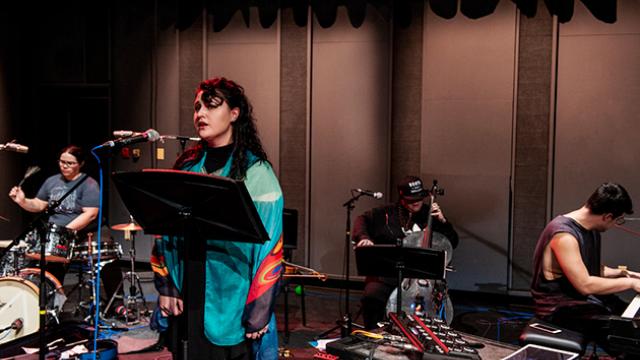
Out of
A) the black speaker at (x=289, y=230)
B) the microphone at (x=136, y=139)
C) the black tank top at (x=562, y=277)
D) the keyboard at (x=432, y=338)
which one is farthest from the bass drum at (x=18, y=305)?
the black tank top at (x=562, y=277)

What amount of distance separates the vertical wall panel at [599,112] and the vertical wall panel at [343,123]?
1805 millimetres

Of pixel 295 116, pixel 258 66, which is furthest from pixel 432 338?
pixel 258 66

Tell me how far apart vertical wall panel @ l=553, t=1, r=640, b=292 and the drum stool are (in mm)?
2888

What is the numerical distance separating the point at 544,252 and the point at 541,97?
2.87 m

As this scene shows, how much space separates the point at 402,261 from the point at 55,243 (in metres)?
2.79

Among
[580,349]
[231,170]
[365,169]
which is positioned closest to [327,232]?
[365,169]

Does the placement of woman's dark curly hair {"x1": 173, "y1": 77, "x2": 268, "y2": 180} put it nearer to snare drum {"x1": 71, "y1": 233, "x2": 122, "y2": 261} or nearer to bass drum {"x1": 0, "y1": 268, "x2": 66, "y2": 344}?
bass drum {"x1": 0, "y1": 268, "x2": 66, "y2": 344}

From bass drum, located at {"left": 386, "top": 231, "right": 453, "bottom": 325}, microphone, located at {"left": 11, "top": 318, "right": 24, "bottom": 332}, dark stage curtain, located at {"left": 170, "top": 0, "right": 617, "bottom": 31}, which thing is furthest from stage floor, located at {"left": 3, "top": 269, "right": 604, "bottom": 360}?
dark stage curtain, located at {"left": 170, "top": 0, "right": 617, "bottom": 31}

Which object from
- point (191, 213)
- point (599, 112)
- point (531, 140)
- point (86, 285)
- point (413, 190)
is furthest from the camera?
point (531, 140)

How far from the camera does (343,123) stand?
6.61 meters

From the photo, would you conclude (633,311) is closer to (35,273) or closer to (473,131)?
(473,131)

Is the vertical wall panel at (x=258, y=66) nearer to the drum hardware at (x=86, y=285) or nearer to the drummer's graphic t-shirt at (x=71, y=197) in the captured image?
the drummer's graphic t-shirt at (x=71, y=197)

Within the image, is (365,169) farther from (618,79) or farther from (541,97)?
(618,79)

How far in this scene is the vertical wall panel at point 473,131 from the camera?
607 cm
